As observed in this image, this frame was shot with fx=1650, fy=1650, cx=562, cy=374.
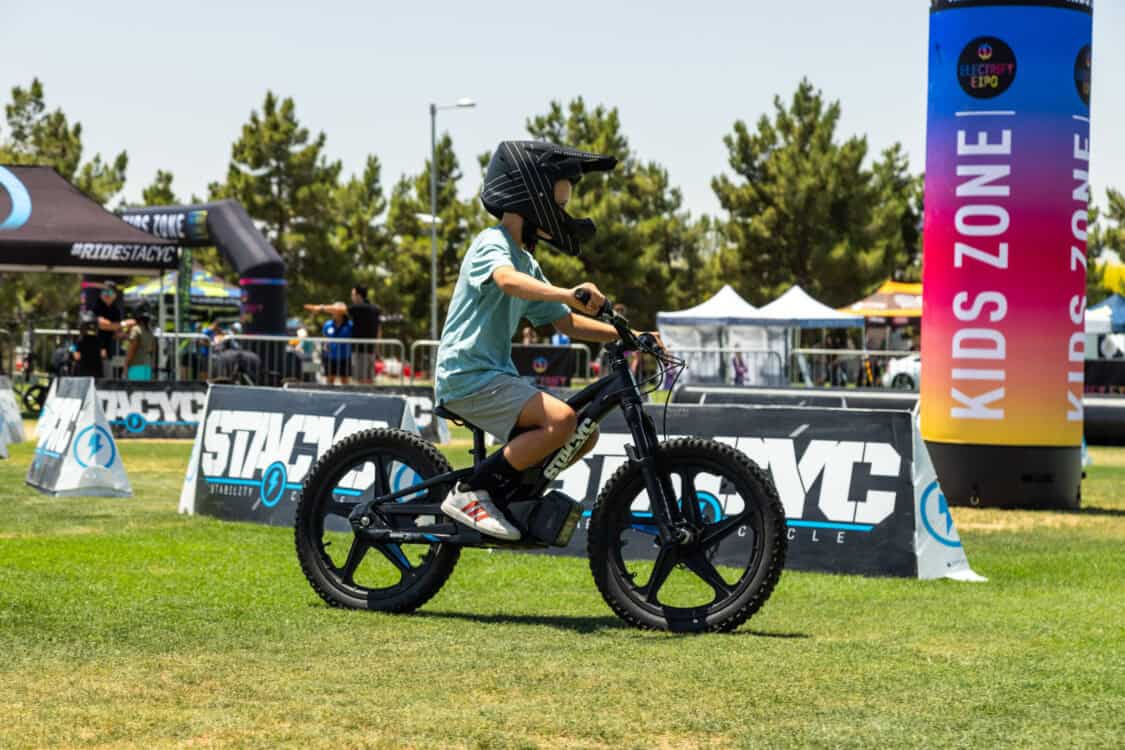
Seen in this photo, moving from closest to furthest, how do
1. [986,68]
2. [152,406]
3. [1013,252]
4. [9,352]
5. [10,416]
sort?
[1013,252], [986,68], [10,416], [152,406], [9,352]

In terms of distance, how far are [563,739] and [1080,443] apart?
1065 centimetres

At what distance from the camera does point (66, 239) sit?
26375 mm

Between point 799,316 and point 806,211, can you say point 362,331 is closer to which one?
point 799,316

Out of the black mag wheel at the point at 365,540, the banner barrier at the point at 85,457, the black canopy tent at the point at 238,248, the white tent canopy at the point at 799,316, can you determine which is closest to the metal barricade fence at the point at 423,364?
the black canopy tent at the point at 238,248

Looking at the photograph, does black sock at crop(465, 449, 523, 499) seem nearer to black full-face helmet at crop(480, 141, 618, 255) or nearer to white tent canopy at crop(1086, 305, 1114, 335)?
black full-face helmet at crop(480, 141, 618, 255)

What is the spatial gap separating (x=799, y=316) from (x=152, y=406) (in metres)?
20.9

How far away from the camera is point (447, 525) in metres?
7.16

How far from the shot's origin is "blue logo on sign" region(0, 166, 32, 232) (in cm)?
2644

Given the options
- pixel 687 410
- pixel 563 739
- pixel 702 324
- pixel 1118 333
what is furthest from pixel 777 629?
pixel 1118 333

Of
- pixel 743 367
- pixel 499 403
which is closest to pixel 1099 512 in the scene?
pixel 499 403

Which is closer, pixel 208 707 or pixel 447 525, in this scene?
pixel 208 707

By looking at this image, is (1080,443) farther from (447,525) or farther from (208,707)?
(208,707)

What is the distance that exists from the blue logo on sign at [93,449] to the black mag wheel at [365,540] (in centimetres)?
634

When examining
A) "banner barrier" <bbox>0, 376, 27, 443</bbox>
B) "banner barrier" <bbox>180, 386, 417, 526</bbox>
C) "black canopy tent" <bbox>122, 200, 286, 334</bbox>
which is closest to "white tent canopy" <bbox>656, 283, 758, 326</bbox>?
"black canopy tent" <bbox>122, 200, 286, 334</bbox>
